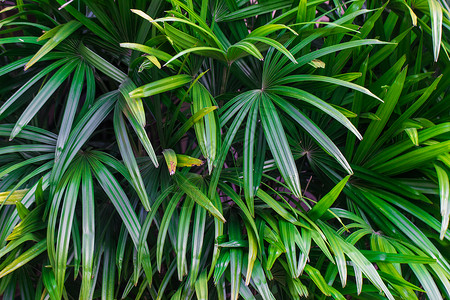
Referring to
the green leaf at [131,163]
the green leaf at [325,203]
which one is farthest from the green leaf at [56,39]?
the green leaf at [325,203]

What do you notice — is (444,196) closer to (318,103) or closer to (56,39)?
(318,103)

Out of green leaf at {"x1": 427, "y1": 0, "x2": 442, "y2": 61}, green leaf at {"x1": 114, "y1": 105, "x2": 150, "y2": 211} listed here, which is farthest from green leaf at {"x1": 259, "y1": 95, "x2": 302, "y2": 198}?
green leaf at {"x1": 427, "y1": 0, "x2": 442, "y2": 61}

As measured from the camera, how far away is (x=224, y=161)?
78cm

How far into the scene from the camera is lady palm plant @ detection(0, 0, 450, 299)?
0.74m

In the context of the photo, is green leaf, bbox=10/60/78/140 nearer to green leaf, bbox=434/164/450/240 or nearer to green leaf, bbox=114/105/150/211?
green leaf, bbox=114/105/150/211

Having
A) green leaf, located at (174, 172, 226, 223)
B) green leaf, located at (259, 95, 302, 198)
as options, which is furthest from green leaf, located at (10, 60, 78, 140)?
green leaf, located at (259, 95, 302, 198)

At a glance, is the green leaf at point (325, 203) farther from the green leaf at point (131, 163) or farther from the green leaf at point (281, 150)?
the green leaf at point (131, 163)

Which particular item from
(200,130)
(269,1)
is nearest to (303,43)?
(269,1)

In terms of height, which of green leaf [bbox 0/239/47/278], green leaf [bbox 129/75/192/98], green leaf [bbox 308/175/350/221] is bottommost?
green leaf [bbox 0/239/47/278]

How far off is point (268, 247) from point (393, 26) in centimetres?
70

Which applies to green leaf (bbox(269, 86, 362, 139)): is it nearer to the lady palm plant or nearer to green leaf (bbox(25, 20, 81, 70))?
the lady palm plant

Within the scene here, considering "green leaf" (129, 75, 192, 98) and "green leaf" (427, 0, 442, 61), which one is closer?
"green leaf" (129, 75, 192, 98)

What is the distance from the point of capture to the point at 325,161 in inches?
37.0

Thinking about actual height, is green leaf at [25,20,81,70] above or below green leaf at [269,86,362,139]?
above
